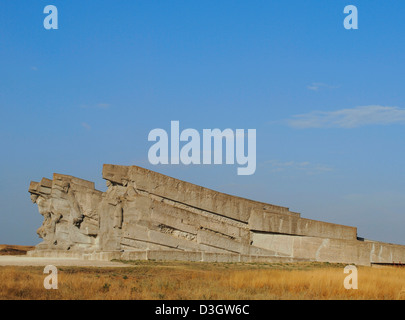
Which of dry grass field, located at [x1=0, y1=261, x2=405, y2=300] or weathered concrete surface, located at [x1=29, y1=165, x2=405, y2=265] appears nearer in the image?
dry grass field, located at [x1=0, y1=261, x2=405, y2=300]

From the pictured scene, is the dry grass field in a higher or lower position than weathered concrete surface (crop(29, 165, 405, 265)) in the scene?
lower

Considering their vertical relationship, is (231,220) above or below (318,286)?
above

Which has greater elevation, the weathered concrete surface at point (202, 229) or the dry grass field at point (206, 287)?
the weathered concrete surface at point (202, 229)

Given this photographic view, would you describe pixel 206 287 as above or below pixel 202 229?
below

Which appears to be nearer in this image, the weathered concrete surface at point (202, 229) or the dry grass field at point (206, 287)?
the dry grass field at point (206, 287)

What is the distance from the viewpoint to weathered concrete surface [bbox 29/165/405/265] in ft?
83.0

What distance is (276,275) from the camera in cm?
1536

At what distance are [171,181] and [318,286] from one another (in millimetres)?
13625

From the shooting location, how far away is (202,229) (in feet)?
84.9

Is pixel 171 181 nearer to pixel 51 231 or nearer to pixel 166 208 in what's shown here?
pixel 166 208

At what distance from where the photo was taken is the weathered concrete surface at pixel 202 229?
25.3 metres
